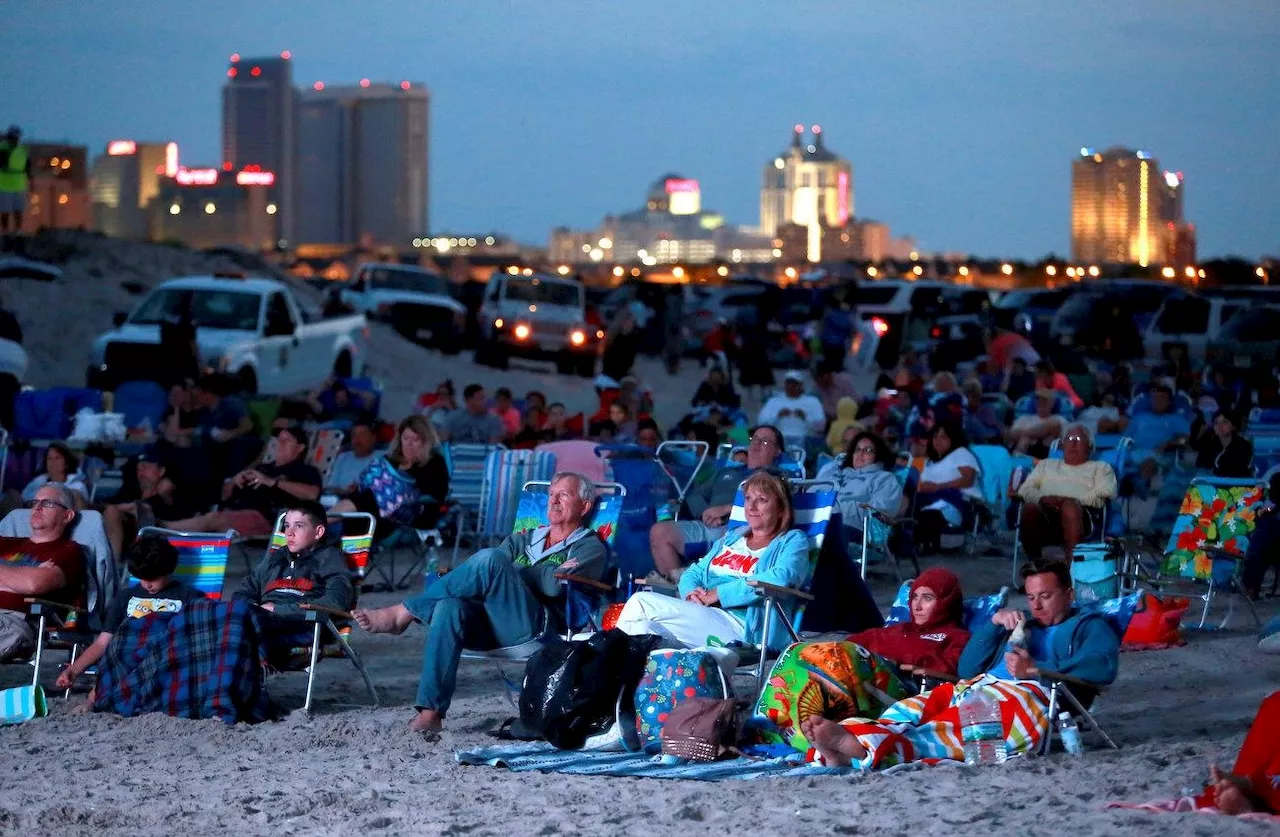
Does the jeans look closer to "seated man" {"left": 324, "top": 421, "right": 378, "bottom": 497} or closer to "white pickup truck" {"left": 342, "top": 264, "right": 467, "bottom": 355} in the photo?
"seated man" {"left": 324, "top": 421, "right": 378, "bottom": 497}

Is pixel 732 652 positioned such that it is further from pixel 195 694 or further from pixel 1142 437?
pixel 1142 437

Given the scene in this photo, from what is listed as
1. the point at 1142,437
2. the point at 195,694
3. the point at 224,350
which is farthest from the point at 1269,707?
the point at 224,350

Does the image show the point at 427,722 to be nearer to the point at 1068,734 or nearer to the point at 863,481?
the point at 1068,734

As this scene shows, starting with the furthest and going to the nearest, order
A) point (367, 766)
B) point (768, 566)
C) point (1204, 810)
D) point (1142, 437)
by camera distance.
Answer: point (1142, 437)
point (768, 566)
point (367, 766)
point (1204, 810)

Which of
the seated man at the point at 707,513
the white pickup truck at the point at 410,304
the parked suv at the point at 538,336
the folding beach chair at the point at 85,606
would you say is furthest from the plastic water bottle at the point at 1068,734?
the white pickup truck at the point at 410,304

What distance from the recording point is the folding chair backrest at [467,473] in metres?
10.4

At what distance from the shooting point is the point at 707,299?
40406mm

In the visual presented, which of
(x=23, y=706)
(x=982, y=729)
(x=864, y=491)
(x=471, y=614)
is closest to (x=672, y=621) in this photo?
(x=471, y=614)

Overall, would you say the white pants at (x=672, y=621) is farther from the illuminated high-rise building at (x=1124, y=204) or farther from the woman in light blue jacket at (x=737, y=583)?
the illuminated high-rise building at (x=1124, y=204)

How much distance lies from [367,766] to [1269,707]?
2.61m

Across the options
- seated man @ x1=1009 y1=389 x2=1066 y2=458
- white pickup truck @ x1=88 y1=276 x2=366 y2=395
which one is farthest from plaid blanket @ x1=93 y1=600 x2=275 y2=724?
white pickup truck @ x1=88 y1=276 x2=366 y2=395

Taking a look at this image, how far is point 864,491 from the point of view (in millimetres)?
9852

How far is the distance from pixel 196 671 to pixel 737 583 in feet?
6.15

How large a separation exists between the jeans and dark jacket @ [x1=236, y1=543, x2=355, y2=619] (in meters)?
0.51
